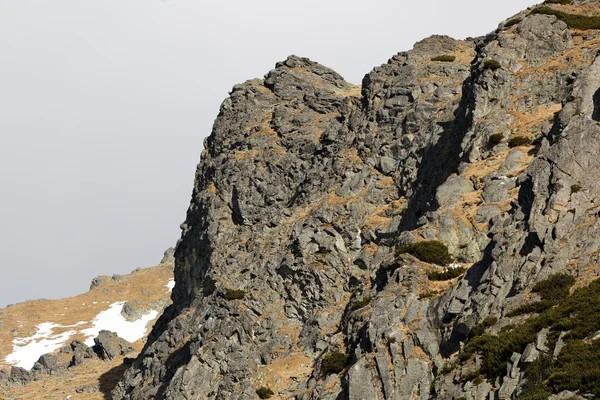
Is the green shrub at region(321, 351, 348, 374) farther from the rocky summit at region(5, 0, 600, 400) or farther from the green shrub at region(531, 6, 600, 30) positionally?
the green shrub at region(531, 6, 600, 30)

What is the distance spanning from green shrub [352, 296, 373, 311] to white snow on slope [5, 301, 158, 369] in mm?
86414

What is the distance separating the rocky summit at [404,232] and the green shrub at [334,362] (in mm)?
139

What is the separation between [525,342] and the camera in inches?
1073

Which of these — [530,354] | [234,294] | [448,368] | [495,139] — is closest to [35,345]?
[234,294]

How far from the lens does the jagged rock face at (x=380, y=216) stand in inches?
1305

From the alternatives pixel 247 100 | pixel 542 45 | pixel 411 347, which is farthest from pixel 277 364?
pixel 247 100

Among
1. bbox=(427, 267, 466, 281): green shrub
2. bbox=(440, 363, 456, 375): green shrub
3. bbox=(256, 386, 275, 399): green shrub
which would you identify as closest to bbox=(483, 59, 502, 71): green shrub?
bbox=(427, 267, 466, 281): green shrub

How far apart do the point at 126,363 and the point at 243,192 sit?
35.5 m

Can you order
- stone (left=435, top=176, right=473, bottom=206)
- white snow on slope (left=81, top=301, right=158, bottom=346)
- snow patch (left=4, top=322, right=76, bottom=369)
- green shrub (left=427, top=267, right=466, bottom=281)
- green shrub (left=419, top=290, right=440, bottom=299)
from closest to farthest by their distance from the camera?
1. green shrub (left=419, top=290, right=440, bottom=299)
2. green shrub (left=427, top=267, right=466, bottom=281)
3. stone (left=435, top=176, right=473, bottom=206)
4. snow patch (left=4, top=322, right=76, bottom=369)
5. white snow on slope (left=81, top=301, right=158, bottom=346)

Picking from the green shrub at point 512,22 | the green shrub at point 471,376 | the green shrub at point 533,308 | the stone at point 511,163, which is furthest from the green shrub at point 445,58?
the green shrub at point 471,376

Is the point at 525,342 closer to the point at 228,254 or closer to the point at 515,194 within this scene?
the point at 515,194

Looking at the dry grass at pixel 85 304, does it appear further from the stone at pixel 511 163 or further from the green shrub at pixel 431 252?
the stone at pixel 511 163

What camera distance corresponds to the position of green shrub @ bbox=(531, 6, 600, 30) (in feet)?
172

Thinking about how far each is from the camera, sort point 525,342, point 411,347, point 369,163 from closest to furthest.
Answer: point 525,342, point 411,347, point 369,163
